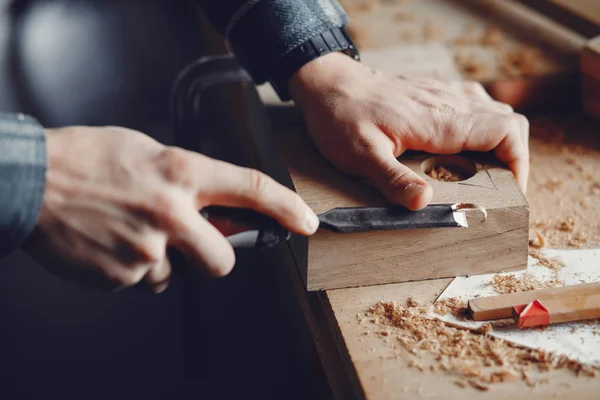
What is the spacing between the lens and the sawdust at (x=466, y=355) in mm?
683

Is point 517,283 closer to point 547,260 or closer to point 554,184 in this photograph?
point 547,260

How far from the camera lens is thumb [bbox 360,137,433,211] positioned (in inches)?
30.6

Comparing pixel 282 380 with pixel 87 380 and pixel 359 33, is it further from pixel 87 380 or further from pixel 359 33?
pixel 359 33

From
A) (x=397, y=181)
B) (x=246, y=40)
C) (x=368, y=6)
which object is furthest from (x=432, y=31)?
(x=397, y=181)

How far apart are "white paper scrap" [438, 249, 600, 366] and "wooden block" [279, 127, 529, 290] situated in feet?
0.08

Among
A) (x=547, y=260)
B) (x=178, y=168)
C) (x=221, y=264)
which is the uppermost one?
(x=178, y=168)

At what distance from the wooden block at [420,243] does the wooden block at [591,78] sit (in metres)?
0.42

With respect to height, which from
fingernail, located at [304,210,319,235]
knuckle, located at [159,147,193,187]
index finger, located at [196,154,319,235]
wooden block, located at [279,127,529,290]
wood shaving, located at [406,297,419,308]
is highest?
knuckle, located at [159,147,193,187]

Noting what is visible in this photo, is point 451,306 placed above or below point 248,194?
below

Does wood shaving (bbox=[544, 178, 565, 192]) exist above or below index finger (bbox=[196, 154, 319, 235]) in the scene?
below

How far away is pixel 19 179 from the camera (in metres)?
0.68

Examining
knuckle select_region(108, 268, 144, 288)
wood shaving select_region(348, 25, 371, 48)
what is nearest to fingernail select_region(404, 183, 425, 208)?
knuckle select_region(108, 268, 144, 288)

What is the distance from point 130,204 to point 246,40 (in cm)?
47

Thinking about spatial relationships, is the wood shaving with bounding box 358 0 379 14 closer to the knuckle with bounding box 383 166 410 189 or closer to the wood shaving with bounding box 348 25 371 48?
the wood shaving with bounding box 348 25 371 48
